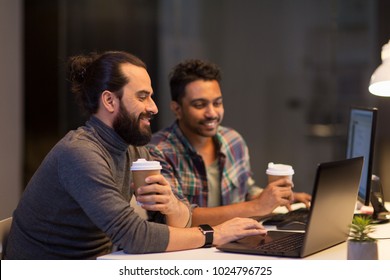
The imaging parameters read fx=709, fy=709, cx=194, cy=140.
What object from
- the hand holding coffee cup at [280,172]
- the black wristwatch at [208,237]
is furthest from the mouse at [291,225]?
the black wristwatch at [208,237]

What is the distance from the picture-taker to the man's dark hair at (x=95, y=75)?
8.15ft

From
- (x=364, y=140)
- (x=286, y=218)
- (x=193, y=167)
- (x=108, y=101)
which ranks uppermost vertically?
(x=108, y=101)

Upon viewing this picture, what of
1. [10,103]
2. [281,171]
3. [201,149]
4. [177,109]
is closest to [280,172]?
[281,171]

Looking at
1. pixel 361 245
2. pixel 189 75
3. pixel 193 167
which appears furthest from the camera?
pixel 189 75

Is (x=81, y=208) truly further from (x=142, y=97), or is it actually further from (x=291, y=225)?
(x=291, y=225)

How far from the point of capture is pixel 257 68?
4969 millimetres

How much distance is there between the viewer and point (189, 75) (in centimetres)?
330

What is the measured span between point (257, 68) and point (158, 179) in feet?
9.22

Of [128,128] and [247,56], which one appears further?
[247,56]

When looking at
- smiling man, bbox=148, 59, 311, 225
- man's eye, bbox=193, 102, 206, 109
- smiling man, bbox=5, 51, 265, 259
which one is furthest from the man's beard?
man's eye, bbox=193, 102, 206, 109

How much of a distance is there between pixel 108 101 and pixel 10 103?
5.63 feet

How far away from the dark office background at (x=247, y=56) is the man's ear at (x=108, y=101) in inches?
96.0

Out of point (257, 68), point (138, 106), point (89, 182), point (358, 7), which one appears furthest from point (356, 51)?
A: point (89, 182)
